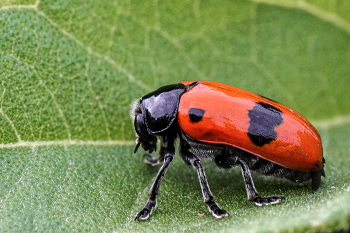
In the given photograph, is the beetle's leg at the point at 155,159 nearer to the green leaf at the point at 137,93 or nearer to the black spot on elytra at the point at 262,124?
the green leaf at the point at 137,93

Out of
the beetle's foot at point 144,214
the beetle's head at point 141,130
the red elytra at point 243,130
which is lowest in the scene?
the beetle's foot at point 144,214

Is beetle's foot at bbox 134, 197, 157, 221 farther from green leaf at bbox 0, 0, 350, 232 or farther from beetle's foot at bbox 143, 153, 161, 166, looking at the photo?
beetle's foot at bbox 143, 153, 161, 166

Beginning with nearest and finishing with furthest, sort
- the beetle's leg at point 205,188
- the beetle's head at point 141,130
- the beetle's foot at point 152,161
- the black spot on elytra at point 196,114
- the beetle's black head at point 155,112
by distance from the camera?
the beetle's leg at point 205,188
the black spot on elytra at point 196,114
the beetle's black head at point 155,112
the beetle's head at point 141,130
the beetle's foot at point 152,161

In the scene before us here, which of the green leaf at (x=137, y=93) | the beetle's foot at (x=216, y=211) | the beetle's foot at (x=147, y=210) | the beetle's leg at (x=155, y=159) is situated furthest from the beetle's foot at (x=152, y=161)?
the beetle's foot at (x=216, y=211)

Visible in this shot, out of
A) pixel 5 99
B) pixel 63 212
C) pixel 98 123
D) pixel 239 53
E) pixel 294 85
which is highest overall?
pixel 239 53

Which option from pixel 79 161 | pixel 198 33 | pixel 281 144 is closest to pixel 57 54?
pixel 79 161

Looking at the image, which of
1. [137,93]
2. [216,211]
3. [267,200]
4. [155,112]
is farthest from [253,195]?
[137,93]

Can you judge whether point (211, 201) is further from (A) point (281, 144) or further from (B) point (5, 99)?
(B) point (5, 99)
